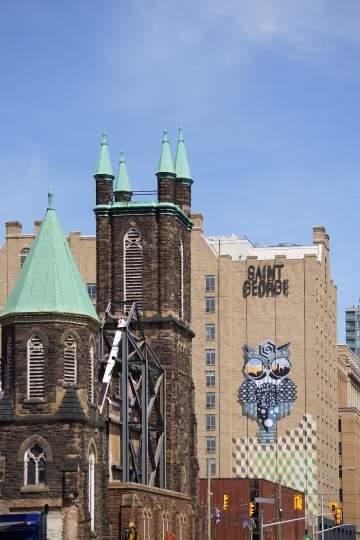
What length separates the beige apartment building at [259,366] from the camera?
422ft

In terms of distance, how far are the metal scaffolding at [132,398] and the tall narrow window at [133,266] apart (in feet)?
3.22

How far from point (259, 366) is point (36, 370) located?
73774mm

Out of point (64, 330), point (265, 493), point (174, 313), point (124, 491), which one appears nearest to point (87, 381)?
point (64, 330)

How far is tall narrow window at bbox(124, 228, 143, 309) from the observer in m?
74.2

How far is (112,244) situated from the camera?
75.0 m

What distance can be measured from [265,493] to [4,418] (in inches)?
1981

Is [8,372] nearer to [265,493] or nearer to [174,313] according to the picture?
[174,313]

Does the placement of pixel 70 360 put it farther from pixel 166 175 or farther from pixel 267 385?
pixel 267 385

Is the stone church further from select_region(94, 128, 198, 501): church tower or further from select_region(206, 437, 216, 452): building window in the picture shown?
select_region(206, 437, 216, 452): building window

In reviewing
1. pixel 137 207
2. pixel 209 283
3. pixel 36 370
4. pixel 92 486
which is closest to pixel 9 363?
pixel 36 370

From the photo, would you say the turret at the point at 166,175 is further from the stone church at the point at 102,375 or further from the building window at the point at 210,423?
the building window at the point at 210,423

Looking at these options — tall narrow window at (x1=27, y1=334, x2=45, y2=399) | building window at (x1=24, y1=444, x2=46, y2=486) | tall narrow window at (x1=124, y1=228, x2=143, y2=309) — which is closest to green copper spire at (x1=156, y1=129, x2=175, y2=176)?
tall narrow window at (x1=124, y1=228, x2=143, y2=309)

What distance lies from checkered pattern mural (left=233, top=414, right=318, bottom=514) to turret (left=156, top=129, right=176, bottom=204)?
56292 mm

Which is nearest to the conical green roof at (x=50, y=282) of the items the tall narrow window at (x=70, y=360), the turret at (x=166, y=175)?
the tall narrow window at (x=70, y=360)
